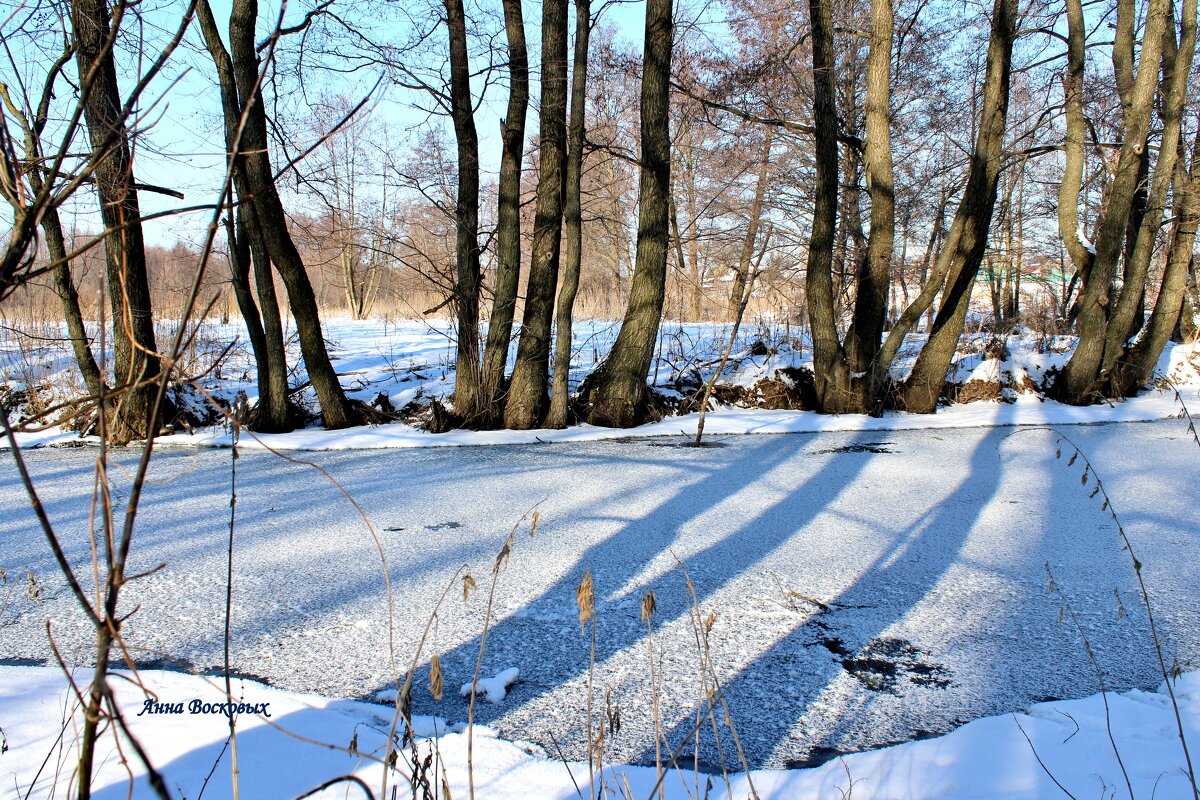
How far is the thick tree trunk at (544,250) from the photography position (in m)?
8.20

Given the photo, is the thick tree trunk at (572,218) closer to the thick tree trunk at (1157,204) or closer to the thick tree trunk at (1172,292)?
the thick tree trunk at (1157,204)

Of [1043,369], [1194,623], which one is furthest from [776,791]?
[1043,369]

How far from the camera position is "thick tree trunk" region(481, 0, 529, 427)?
27.6 ft

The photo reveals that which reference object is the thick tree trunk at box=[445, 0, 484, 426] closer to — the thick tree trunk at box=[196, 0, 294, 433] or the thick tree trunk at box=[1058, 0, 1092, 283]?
the thick tree trunk at box=[196, 0, 294, 433]

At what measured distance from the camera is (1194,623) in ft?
10.2

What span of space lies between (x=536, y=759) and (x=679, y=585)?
1.45 metres

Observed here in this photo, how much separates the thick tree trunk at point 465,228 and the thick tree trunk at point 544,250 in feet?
1.47

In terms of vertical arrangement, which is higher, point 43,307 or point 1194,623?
point 43,307

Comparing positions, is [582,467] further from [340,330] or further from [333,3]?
[340,330]

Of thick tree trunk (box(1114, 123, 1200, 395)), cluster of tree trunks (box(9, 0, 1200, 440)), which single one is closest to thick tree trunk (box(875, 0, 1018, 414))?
cluster of tree trunks (box(9, 0, 1200, 440))

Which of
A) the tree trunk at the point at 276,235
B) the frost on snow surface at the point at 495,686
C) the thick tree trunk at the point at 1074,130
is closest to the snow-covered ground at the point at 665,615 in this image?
the frost on snow surface at the point at 495,686

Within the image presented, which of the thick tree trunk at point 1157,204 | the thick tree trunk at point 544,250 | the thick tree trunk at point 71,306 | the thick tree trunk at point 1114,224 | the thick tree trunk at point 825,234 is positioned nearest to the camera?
the thick tree trunk at point 71,306

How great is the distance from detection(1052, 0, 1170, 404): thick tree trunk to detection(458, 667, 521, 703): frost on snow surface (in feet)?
29.6

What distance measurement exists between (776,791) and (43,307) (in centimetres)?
1403
